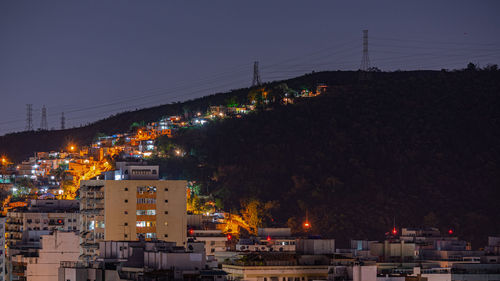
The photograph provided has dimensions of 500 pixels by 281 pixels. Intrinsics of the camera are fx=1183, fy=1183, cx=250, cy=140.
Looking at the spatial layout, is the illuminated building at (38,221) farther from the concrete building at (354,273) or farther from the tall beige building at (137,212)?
the concrete building at (354,273)

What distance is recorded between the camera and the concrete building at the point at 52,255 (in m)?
95.5

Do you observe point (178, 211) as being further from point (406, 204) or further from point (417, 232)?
point (406, 204)

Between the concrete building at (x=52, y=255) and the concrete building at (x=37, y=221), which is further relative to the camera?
the concrete building at (x=37, y=221)

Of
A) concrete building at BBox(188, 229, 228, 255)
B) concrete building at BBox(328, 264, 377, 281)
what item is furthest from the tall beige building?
concrete building at BBox(328, 264, 377, 281)

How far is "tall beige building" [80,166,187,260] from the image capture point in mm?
99175

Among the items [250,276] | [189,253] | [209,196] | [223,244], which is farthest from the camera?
[209,196]

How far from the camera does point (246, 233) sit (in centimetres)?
16238

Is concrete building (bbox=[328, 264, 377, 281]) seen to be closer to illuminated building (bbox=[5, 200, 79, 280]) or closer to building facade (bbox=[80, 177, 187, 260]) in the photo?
building facade (bbox=[80, 177, 187, 260])

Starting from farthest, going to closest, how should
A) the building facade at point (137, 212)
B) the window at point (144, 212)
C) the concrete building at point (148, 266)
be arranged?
the window at point (144, 212), the building facade at point (137, 212), the concrete building at point (148, 266)

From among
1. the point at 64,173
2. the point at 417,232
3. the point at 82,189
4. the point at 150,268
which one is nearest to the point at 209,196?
the point at 64,173

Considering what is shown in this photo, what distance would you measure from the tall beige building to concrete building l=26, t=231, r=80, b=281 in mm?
1386

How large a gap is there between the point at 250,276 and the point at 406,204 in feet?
410

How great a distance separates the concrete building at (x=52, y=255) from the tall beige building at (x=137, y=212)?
4.55ft

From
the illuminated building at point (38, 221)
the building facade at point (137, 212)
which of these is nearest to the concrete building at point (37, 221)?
the illuminated building at point (38, 221)
